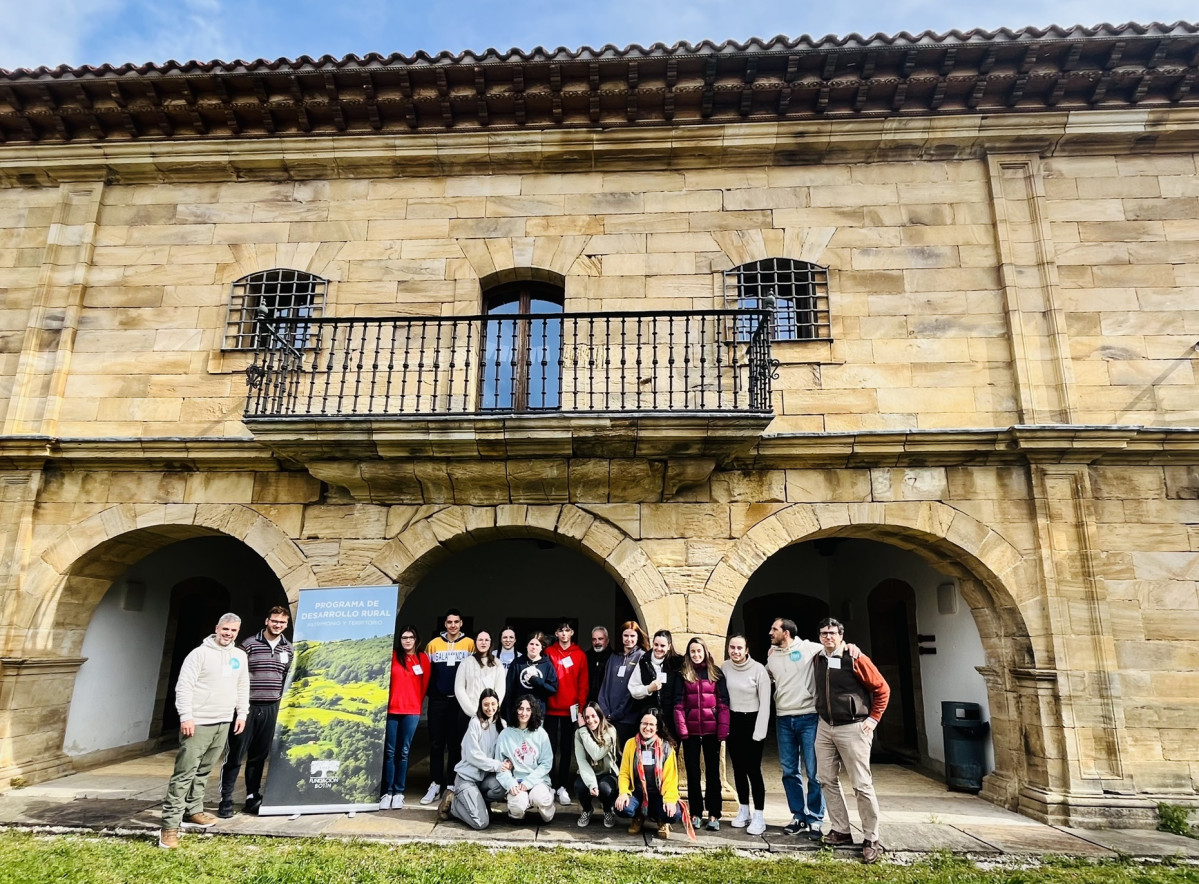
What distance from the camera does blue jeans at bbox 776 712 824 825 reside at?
215 inches

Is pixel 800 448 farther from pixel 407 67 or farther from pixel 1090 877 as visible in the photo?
pixel 407 67

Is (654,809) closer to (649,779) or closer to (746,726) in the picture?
(649,779)

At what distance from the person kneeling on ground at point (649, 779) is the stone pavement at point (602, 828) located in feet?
0.51

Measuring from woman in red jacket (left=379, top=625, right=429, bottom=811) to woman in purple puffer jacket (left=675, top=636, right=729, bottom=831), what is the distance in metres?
2.28

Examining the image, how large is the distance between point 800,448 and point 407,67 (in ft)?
17.6

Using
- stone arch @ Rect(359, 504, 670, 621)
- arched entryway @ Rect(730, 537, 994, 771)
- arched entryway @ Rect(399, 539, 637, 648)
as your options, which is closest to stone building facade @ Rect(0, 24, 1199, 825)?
stone arch @ Rect(359, 504, 670, 621)

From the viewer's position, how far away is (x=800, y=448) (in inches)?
263

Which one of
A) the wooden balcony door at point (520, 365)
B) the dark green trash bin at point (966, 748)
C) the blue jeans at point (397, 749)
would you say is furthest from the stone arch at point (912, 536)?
the blue jeans at point (397, 749)

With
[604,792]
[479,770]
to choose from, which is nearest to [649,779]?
[604,792]

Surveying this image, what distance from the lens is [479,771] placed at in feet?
18.1

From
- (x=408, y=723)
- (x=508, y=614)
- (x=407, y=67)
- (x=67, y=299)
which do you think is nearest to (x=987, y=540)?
(x=408, y=723)

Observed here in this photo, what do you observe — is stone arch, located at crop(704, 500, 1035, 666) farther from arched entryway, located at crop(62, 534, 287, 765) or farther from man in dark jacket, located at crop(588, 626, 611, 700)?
arched entryway, located at crop(62, 534, 287, 765)

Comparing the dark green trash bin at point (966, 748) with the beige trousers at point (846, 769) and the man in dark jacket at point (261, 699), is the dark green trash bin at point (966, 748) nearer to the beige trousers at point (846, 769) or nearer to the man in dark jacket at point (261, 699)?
the beige trousers at point (846, 769)

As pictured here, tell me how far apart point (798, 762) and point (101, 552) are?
679cm
